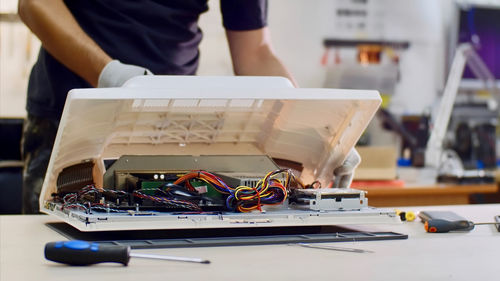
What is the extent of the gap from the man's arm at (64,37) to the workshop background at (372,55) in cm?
163

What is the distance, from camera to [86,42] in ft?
4.33

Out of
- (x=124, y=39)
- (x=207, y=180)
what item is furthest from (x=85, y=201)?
(x=124, y=39)

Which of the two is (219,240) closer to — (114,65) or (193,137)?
(193,137)

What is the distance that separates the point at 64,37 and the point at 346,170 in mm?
621

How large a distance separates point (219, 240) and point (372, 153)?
1.81m

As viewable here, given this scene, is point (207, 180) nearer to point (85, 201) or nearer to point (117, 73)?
point (85, 201)

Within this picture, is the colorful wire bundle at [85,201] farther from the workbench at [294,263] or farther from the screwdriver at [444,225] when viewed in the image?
the screwdriver at [444,225]

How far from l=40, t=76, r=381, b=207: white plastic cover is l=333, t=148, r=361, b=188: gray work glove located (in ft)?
0.05

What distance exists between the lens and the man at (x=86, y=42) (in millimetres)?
1364

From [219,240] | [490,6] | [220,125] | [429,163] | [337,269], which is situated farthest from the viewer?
[490,6]

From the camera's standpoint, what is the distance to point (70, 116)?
867 millimetres

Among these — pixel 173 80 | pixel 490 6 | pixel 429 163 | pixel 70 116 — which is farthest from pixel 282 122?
pixel 490 6

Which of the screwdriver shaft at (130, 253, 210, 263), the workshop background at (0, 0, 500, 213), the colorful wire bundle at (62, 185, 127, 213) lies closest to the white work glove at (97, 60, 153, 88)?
the colorful wire bundle at (62, 185, 127, 213)

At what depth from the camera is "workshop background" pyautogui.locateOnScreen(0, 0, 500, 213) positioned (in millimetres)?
2955
